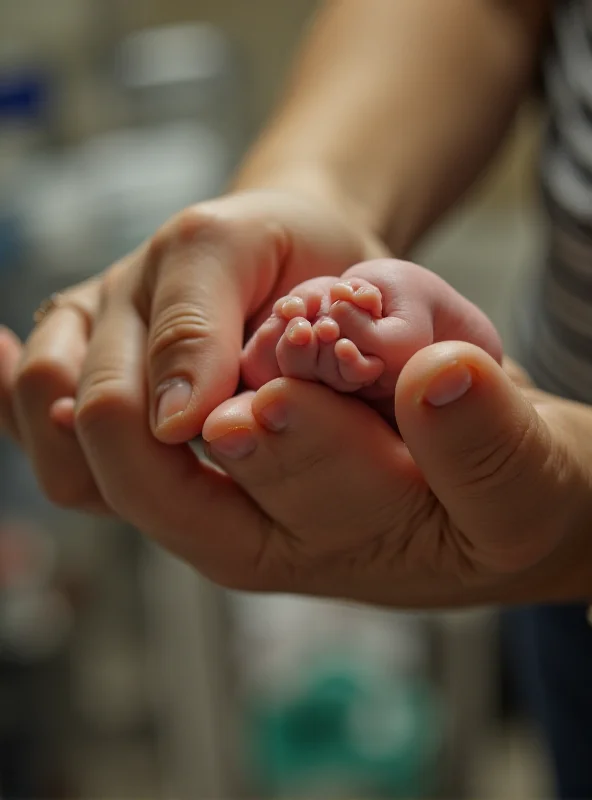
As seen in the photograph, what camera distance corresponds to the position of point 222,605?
1.33 meters

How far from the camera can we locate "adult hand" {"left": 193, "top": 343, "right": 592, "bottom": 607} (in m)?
0.35

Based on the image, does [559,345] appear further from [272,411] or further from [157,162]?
[157,162]

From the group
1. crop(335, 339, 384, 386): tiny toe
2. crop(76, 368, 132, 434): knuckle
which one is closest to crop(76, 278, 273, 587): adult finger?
crop(76, 368, 132, 434): knuckle

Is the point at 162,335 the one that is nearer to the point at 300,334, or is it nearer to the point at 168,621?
the point at 300,334

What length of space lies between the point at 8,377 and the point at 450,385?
30 centimetres

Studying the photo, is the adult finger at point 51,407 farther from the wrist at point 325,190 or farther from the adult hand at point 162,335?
the wrist at point 325,190

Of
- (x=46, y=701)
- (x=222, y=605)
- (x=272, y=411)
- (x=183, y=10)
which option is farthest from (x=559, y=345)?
(x=183, y=10)

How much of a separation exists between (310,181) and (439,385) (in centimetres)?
26

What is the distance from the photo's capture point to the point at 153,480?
462mm

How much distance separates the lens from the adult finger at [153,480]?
46cm

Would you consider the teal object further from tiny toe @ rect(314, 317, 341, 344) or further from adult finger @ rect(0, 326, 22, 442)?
tiny toe @ rect(314, 317, 341, 344)

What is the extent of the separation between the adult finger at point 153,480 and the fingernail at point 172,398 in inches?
0.8

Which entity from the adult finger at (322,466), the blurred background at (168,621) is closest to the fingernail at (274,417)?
the adult finger at (322,466)

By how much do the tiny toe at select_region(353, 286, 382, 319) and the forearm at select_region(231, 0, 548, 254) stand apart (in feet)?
0.58
